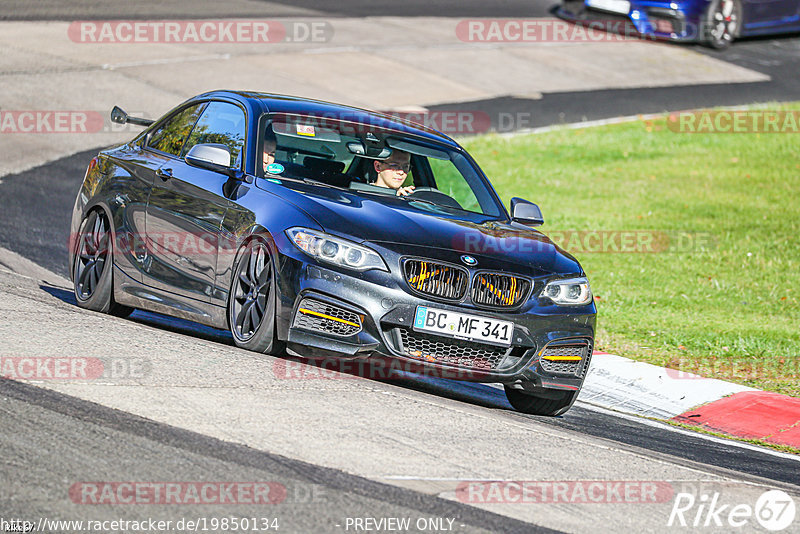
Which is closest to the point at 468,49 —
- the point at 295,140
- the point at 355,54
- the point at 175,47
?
the point at 355,54

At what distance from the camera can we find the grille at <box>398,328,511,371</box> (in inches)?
283

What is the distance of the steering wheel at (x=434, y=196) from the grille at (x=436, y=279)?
4.48 feet

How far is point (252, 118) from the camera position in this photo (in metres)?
8.31

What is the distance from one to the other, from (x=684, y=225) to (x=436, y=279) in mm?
9672

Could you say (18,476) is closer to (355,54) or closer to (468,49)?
(355,54)

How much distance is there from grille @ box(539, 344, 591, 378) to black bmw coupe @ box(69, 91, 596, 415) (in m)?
0.01

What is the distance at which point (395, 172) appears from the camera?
8.66m

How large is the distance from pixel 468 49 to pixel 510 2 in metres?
5.84

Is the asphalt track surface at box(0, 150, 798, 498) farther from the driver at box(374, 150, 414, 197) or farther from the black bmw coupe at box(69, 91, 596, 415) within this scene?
the driver at box(374, 150, 414, 197)
